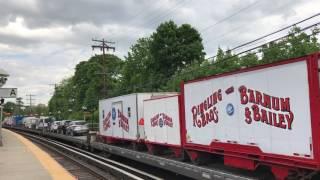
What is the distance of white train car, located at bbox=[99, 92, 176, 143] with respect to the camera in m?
22.7

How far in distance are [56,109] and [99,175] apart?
395ft

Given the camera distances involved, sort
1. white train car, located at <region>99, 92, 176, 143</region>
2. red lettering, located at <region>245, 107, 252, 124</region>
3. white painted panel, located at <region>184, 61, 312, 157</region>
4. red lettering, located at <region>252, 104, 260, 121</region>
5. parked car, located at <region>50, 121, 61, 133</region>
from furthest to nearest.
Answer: parked car, located at <region>50, 121, 61, 133</region> → white train car, located at <region>99, 92, 176, 143</region> → red lettering, located at <region>245, 107, 252, 124</region> → red lettering, located at <region>252, 104, 260, 121</region> → white painted panel, located at <region>184, 61, 312, 157</region>

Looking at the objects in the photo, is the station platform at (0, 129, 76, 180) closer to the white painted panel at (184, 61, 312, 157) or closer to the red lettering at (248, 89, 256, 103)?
the white painted panel at (184, 61, 312, 157)

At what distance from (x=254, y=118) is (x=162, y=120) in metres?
7.41

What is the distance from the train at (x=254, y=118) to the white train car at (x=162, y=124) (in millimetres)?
37

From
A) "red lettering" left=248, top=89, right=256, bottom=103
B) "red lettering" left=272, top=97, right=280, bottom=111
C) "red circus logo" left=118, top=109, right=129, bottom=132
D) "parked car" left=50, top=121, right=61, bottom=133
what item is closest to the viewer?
"red lettering" left=272, top=97, right=280, bottom=111

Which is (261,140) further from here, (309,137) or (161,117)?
(161,117)

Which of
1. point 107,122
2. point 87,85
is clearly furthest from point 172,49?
point 87,85

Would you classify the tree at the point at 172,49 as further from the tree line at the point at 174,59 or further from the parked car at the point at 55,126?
the parked car at the point at 55,126

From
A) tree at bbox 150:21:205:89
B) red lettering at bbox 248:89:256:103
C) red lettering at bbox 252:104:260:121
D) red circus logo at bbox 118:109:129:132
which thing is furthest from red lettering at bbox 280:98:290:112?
tree at bbox 150:21:205:89

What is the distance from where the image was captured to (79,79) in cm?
11812

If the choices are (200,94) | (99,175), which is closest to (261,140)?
(200,94)

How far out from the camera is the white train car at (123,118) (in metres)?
22.7

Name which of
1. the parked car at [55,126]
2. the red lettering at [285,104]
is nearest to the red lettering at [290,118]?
the red lettering at [285,104]
